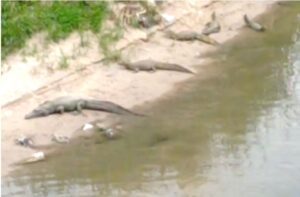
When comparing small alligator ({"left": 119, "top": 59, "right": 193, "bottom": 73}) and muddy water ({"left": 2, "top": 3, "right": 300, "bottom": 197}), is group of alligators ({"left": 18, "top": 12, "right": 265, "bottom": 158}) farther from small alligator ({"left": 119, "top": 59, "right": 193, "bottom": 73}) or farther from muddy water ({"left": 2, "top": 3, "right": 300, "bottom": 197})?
muddy water ({"left": 2, "top": 3, "right": 300, "bottom": 197})

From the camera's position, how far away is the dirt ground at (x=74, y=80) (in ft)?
44.8

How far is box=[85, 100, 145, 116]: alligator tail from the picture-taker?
14125 millimetres

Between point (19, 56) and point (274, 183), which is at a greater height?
point (19, 56)

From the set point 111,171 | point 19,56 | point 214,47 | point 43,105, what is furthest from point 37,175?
point 214,47

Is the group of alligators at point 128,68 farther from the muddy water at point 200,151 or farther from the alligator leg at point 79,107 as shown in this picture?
the muddy water at point 200,151

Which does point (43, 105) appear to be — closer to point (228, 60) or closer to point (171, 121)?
point (171, 121)

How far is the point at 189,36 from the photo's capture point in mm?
17672

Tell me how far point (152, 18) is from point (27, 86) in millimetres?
3878

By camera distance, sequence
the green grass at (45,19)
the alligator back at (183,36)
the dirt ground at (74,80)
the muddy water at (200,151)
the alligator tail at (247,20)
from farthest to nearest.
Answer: the alligator tail at (247,20)
the alligator back at (183,36)
the green grass at (45,19)
the dirt ground at (74,80)
the muddy water at (200,151)

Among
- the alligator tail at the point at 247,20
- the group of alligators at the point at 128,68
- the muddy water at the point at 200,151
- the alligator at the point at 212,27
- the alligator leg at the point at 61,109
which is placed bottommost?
the muddy water at the point at 200,151

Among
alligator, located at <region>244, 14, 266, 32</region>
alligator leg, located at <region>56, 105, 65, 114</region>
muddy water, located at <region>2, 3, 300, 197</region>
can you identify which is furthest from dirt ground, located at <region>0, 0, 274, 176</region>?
Result: alligator, located at <region>244, 14, 266, 32</region>

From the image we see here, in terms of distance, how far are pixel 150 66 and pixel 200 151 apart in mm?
3512

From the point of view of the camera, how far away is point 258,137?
1320 cm

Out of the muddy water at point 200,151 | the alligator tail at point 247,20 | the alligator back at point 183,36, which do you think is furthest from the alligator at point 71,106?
the alligator tail at point 247,20
